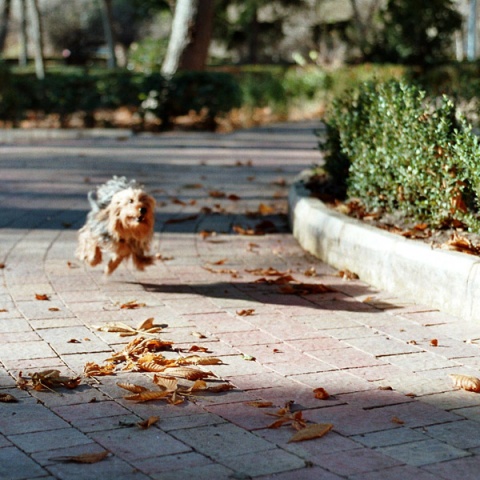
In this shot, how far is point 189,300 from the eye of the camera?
609 cm

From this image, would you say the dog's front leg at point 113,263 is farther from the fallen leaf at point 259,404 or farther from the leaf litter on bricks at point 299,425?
the leaf litter on bricks at point 299,425

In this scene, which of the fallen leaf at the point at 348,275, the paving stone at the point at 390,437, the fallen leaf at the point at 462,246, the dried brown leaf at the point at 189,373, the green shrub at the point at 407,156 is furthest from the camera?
the fallen leaf at the point at 348,275

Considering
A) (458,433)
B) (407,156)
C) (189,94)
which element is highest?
(189,94)

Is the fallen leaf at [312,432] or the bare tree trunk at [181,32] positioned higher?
the bare tree trunk at [181,32]

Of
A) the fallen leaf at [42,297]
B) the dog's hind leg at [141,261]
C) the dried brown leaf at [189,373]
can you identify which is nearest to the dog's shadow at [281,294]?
the dog's hind leg at [141,261]

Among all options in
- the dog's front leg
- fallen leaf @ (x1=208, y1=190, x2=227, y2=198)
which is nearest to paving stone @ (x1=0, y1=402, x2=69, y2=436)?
the dog's front leg

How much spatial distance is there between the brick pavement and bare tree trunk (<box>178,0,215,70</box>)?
1182cm

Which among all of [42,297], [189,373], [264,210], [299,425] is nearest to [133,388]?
[189,373]

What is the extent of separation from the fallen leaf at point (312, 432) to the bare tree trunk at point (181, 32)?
17.3 metres

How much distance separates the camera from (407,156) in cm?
689

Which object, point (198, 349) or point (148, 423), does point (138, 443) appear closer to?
point (148, 423)

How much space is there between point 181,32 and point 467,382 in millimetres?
17457

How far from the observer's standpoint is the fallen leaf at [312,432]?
145 inches

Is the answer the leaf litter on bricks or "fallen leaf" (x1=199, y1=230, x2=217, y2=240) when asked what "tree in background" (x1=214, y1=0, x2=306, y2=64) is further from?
the leaf litter on bricks
